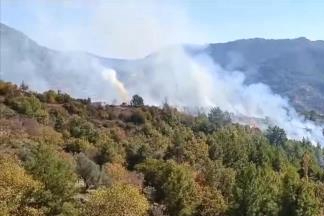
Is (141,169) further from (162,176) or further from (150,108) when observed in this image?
(150,108)

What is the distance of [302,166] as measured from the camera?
109688 millimetres

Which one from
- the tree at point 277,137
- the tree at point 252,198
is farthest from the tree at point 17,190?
the tree at point 277,137

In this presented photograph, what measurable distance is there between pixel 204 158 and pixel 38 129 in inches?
1035

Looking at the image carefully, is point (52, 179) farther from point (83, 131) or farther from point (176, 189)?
point (83, 131)

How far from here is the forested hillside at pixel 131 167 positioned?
146 ft

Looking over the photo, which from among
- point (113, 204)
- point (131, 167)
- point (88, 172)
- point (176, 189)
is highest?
point (113, 204)

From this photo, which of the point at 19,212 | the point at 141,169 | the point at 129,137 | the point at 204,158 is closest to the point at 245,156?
the point at 204,158

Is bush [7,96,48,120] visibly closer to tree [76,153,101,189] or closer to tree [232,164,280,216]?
tree [76,153,101,189]

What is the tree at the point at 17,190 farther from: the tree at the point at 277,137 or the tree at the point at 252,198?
the tree at the point at 277,137

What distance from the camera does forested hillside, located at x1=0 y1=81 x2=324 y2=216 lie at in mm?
44438

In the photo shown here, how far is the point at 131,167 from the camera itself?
77688mm

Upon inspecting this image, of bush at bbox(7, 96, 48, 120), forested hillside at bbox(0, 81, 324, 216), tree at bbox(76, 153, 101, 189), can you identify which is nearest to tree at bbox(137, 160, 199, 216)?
forested hillside at bbox(0, 81, 324, 216)

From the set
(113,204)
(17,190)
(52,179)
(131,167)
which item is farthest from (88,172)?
(17,190)

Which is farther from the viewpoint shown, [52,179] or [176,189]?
[176,189]
